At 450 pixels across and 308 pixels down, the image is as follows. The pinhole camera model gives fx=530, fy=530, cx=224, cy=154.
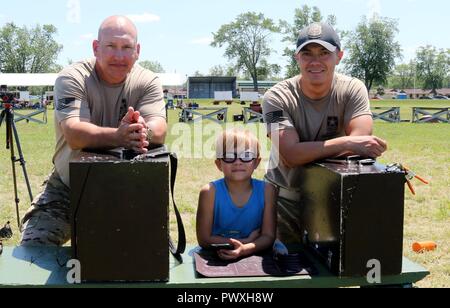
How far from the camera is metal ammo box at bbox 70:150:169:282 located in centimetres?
227

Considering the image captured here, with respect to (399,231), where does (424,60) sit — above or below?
above

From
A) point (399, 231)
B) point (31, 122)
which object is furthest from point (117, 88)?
point (31, 122)

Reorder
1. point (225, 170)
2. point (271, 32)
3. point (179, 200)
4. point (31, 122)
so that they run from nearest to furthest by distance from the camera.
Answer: point (225, 170)
point (179, 200)
point (31, 122)
point (271, 32)

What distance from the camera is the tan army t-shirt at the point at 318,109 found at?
10.8ft

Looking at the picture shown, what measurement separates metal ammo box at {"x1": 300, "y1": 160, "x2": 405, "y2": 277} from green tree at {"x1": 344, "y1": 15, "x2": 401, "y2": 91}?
7585cm

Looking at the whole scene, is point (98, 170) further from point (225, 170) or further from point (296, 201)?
point (296, 201)

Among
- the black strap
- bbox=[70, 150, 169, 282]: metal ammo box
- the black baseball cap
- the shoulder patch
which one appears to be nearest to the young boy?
the black strap

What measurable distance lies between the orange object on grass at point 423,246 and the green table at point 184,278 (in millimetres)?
2466

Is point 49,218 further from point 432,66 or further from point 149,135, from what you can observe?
point 432,66

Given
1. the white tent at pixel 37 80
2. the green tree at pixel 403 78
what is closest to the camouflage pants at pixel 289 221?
the white tent at pixel 37 80

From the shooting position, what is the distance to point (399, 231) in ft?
8.01

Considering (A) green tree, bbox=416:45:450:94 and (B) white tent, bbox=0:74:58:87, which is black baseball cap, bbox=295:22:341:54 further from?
(A) green tree, bbox=416:45:450:94

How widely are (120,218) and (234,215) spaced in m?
0.81
